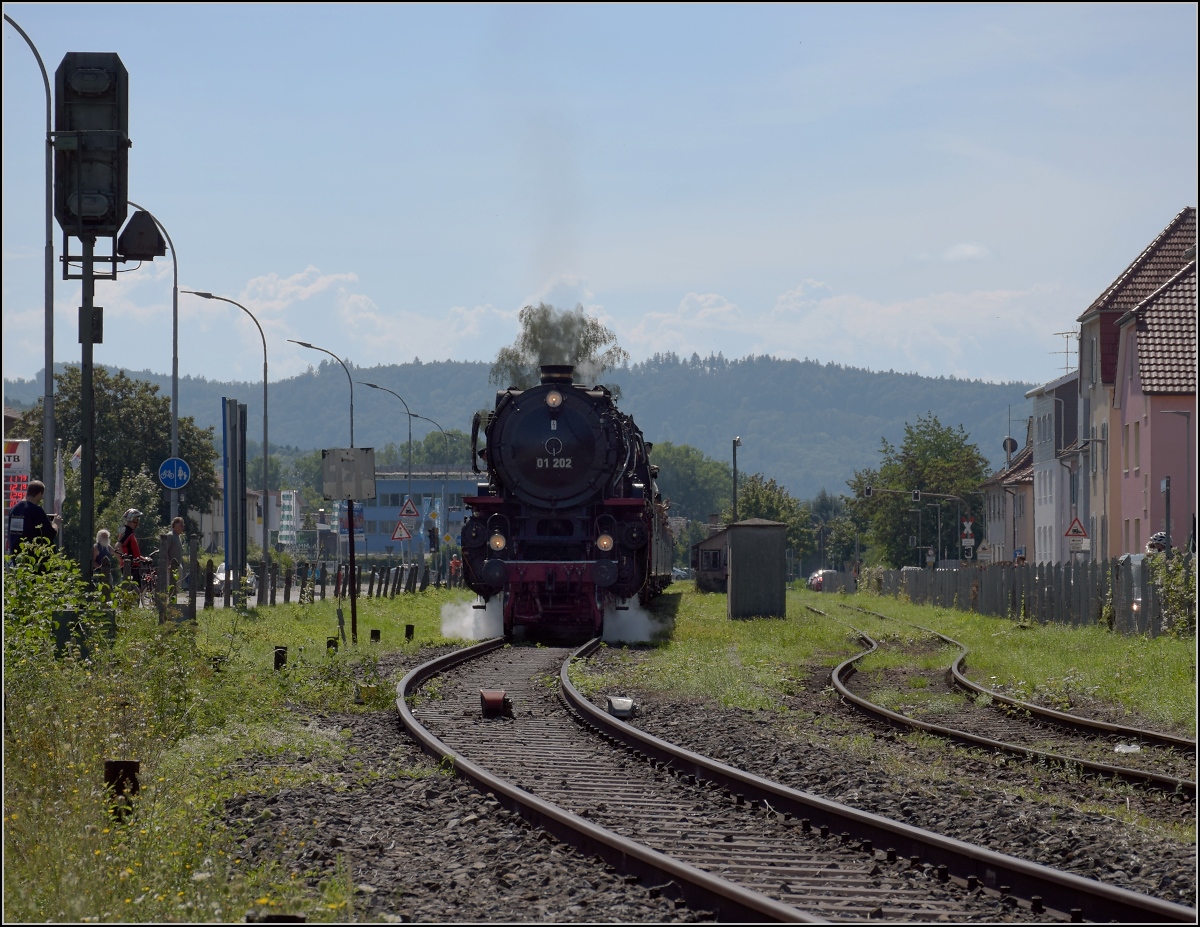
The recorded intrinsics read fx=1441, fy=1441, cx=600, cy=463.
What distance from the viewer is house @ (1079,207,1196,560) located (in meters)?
47.6

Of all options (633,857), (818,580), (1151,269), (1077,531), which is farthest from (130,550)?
(818,580)

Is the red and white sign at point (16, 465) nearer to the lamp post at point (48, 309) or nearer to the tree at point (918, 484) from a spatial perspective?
the lamp post at point (48, 309)

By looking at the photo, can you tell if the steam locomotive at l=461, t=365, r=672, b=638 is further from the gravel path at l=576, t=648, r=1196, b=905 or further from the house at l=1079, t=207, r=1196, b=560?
the house at l=1079, t=207, r=1196, b=560

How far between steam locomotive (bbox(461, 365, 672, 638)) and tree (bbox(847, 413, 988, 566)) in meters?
71.7

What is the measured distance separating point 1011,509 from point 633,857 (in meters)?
77.4

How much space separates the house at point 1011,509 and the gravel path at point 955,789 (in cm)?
6054

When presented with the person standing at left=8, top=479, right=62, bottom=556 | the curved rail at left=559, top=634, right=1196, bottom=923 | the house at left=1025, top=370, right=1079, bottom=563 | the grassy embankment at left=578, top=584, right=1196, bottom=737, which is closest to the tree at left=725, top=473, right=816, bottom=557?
the house at left=1025, top=370, right=1079, bottom=563

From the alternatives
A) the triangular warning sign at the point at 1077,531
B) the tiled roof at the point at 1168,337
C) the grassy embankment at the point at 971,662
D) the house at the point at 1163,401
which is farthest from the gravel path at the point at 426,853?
the tiled roof at the point at 1168,337

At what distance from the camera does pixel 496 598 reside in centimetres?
2517

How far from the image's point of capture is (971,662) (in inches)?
898

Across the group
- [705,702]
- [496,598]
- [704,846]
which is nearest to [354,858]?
[704,846]

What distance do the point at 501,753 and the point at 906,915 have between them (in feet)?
18.3

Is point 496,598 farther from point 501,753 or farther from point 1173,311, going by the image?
point 1173,311

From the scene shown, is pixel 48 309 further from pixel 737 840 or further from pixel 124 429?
pixel 124 429
